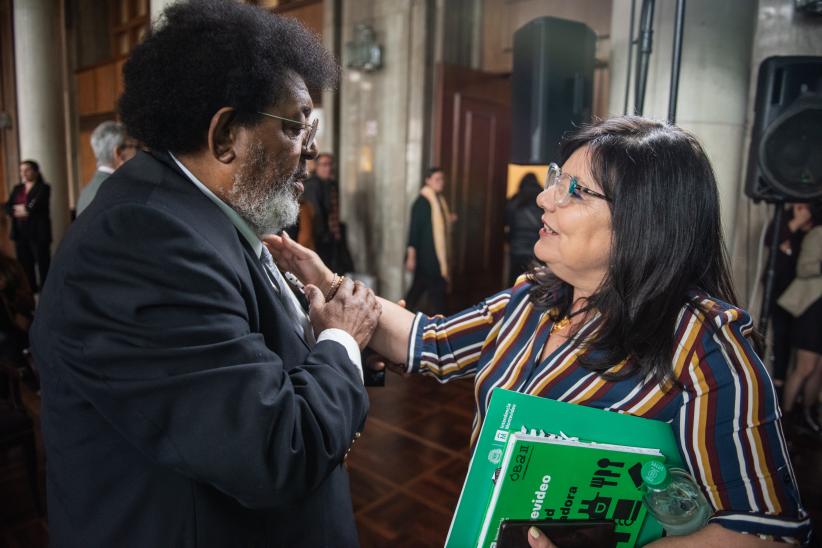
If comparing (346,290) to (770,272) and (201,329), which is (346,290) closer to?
(201,329)

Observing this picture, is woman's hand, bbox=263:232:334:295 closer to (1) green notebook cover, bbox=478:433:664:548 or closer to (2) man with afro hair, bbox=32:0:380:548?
(2) man with afro hair, bbox=32:0:380:548

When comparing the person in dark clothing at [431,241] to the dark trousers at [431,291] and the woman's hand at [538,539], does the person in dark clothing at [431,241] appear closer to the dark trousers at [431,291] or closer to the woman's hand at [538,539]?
the dark trousers at [431,291]

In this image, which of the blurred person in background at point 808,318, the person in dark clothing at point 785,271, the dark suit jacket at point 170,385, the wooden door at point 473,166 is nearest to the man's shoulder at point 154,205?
the dark suit jacket at point 170,385

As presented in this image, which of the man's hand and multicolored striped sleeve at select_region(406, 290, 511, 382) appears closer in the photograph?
the man's hand

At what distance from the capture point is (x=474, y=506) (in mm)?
1079

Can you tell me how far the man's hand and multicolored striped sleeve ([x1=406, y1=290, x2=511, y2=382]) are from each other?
27 cm

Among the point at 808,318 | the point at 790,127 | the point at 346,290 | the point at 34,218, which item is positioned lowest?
the point at 808,318

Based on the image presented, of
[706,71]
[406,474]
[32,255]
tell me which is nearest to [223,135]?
[406,474]

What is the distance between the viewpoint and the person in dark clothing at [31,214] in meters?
6.51

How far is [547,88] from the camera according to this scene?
312cm

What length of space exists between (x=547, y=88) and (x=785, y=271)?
1.88 metres

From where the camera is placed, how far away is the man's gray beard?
3.41 feet

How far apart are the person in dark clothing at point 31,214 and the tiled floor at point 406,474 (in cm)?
447

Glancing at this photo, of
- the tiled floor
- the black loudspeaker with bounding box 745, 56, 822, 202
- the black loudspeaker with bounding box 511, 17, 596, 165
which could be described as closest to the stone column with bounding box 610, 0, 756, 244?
the black loudspeaker with bounding box 511, 17, 596, 165
